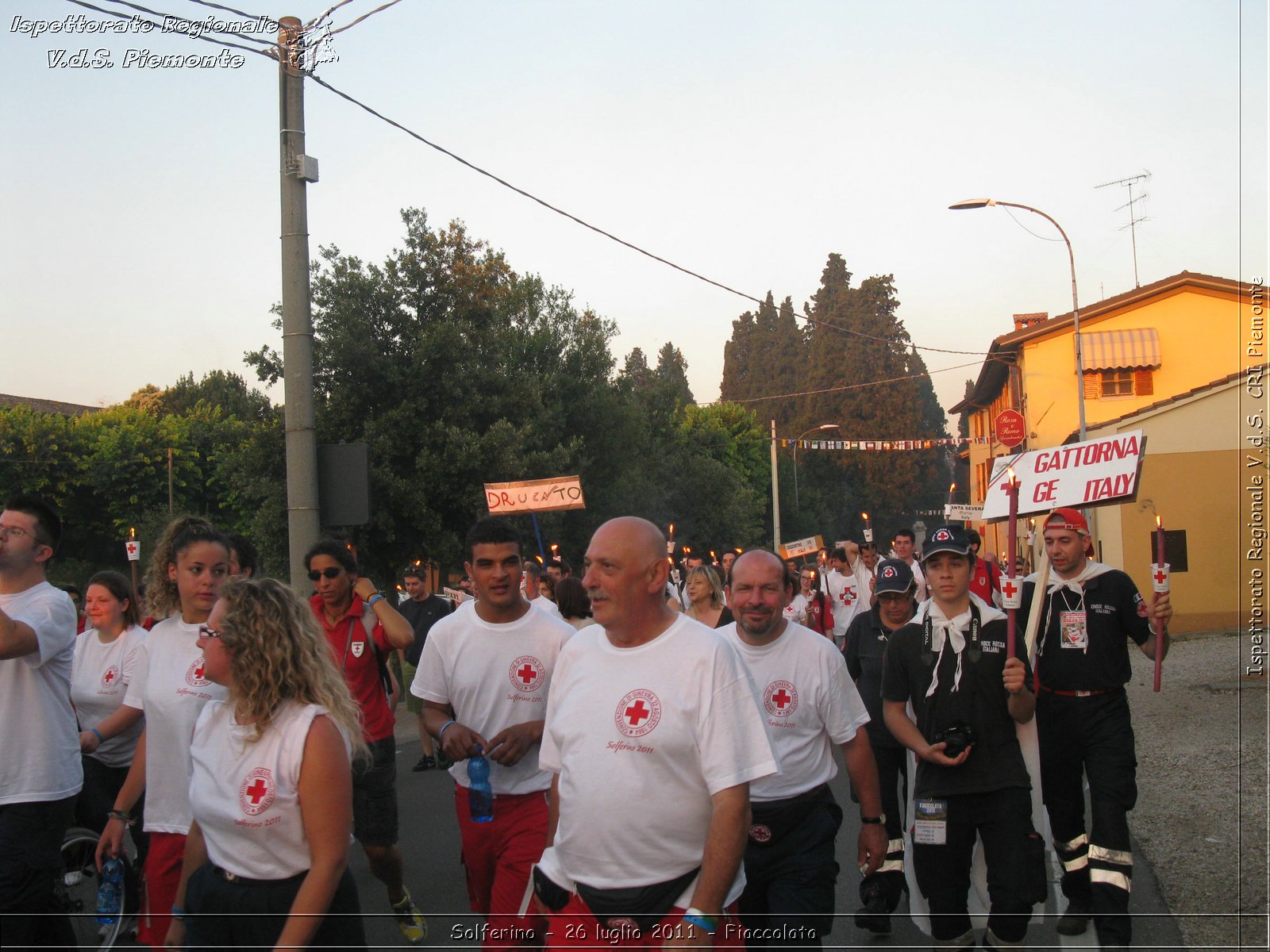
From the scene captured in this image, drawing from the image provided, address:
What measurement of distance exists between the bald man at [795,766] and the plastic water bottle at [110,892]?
2605 mm

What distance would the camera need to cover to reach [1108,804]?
595cm

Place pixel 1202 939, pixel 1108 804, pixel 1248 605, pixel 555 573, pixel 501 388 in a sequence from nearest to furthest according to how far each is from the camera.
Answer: pixel 1202 939 < pixel 1108 804 < pixel 555 573 < pixel 1248 605 < pixel 501 388

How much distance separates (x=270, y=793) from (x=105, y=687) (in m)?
3.75

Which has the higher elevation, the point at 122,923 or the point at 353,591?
the point at 353,591

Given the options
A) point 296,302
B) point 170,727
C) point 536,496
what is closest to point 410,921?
point 170,727

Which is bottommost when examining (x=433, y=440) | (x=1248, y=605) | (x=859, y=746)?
(x=1248, y=605)

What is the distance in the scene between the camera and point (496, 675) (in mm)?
4922

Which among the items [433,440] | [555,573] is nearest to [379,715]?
[555,573]

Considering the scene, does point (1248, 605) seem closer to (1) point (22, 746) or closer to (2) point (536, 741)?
(2) point (536, 741)

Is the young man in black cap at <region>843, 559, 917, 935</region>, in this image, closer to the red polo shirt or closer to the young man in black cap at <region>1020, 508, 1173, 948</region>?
the young man in black cap at <region>1020, 508, 1173, 948</region>

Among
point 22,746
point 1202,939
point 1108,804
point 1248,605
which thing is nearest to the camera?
point 22,746

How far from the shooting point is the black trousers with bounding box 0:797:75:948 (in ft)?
13.6

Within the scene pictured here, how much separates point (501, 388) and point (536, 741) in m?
23.3

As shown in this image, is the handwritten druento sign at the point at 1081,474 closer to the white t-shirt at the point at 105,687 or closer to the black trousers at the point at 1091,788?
the black trousers at the point at 1091,788
